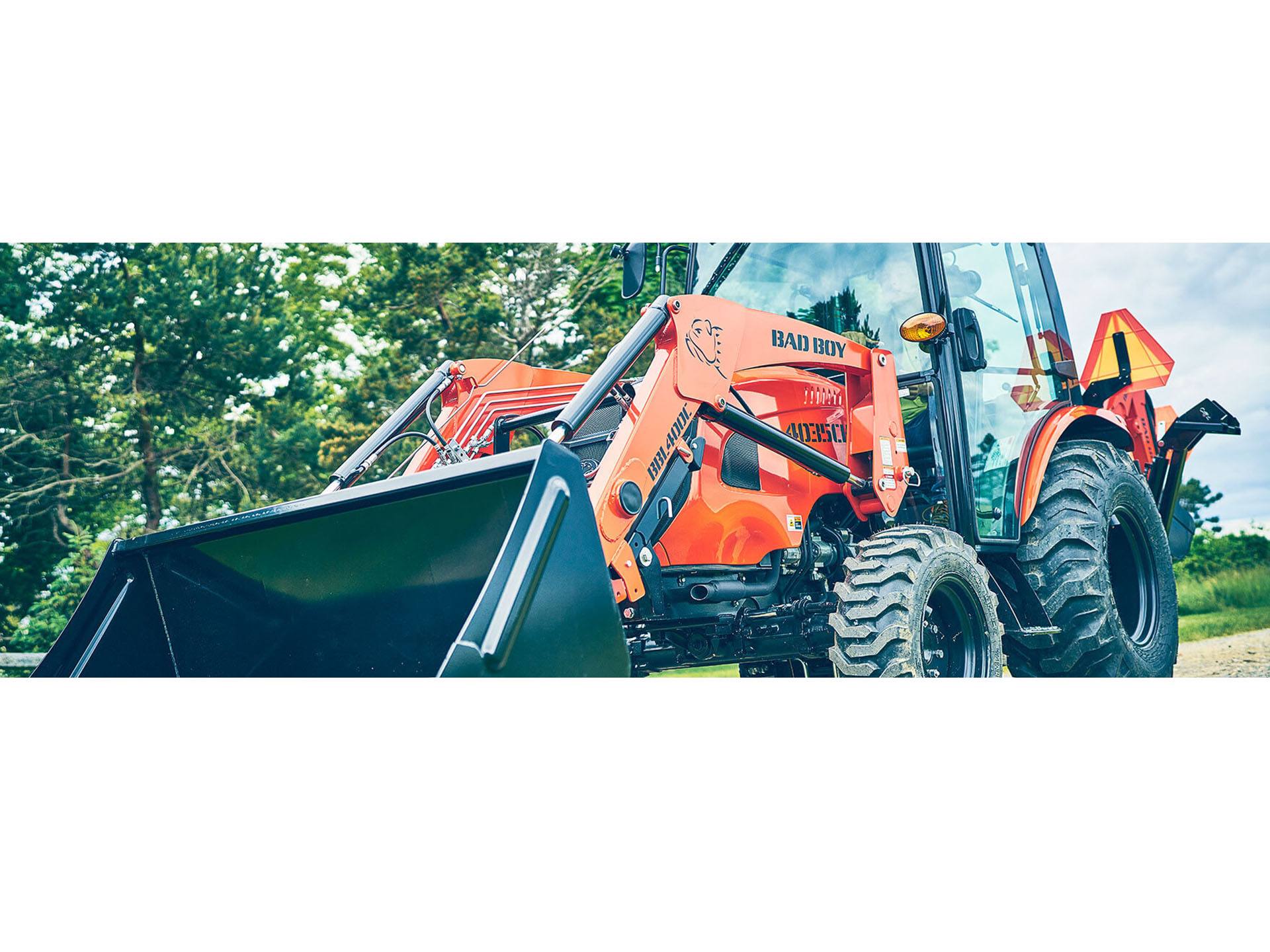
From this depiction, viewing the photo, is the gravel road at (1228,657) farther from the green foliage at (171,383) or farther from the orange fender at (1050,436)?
the green foliage at (171,383)

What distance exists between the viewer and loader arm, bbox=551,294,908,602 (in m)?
3.59

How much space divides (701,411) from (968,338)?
5.60ft

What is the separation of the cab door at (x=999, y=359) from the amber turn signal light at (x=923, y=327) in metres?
0.40

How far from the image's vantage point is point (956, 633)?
14.5 feet

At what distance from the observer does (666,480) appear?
391 cm

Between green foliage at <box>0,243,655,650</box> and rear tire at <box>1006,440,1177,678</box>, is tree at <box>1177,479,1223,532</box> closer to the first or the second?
rear tire at <box>1006,440,1177,678</box>

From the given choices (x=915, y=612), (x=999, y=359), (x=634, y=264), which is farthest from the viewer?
(x=999, y=359)

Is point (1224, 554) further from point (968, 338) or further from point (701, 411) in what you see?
point (701, 411)

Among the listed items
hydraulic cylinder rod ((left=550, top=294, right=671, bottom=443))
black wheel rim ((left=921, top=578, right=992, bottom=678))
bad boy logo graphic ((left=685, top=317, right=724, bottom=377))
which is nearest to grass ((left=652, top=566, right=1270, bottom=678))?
black wheel rim ((left=921, top=578, right=992, bottom=678))

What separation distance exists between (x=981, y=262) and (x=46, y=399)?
33.9 feet

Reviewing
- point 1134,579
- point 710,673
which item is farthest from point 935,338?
point 710,673

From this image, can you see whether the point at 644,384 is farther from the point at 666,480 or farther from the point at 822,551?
the point at 822,551

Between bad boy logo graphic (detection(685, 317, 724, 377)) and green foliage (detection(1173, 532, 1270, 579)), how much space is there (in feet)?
13.9

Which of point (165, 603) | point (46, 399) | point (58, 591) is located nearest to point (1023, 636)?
point (165, 603)
